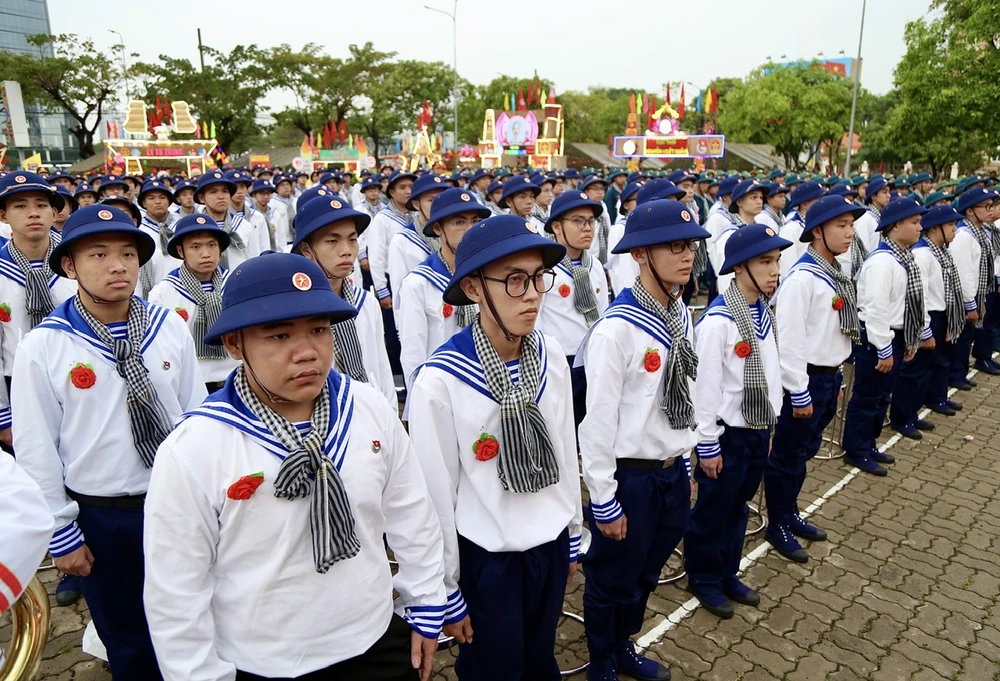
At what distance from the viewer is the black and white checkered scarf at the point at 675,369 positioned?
3.36 metres

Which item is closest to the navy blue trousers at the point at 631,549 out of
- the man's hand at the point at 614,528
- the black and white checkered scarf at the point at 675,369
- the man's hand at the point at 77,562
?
the man's hand at the point at 614,528

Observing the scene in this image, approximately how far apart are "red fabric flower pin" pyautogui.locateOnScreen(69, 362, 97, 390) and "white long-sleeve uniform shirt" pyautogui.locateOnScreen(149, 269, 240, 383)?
5.35 feet

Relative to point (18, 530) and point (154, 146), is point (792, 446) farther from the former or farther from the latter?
point (154, 146)

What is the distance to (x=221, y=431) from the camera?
2.02 meters

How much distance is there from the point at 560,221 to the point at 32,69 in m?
43.7

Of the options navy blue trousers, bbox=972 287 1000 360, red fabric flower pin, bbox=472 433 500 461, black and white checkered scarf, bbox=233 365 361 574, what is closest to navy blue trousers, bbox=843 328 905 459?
navy blue trousers, bbox=972 287 1000 360

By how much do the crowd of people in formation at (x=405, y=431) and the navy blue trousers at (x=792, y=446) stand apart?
0.07 ft

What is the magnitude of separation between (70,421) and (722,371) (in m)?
3.35

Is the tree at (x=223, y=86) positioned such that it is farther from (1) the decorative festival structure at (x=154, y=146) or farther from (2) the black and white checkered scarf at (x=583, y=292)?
(2) the black and white checkered scarf at (x=583, y=292)

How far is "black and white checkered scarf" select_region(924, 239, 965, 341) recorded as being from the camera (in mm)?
6930

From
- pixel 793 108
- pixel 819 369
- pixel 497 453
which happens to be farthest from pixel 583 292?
pixel 793 108

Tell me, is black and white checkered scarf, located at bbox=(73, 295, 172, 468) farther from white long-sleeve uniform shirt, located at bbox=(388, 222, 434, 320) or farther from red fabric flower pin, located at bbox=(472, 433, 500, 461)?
white long-sleeve uniform shirt, located at bbox=(388, 222, 434, 320)

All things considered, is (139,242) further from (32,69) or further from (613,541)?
(32,69)

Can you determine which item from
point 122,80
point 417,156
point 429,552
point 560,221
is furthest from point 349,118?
point 429,552
